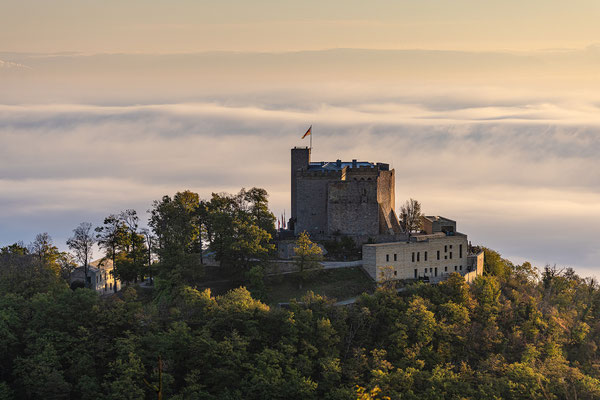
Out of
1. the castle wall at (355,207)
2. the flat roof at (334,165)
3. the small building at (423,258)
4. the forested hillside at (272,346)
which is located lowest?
the forested hillside at (272,346)

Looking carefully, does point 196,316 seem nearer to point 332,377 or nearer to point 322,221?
point 332,377

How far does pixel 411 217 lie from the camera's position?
89812 mm

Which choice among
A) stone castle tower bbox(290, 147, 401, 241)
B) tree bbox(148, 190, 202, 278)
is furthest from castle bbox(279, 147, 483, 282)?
tree bbox(148, 190, 202, 278)

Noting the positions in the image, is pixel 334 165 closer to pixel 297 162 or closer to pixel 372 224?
pixel 297 162

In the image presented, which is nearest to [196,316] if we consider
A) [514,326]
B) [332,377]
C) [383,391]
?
[332,377]

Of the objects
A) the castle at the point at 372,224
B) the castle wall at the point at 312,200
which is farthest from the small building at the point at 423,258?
Answer: the castle wall at the point at 312,200

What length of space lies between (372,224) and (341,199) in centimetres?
448

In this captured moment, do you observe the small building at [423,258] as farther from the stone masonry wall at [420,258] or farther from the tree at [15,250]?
the tree at [15,250]

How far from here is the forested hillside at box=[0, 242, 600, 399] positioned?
59.8m

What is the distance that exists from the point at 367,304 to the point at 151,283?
24.4 metres

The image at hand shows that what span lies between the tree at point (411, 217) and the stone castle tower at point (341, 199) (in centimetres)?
273

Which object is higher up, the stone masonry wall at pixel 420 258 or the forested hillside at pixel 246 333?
the stone masonry wall at pixel 420 258

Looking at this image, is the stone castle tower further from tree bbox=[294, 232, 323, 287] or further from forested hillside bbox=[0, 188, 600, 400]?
tree bbox=[294, 232, 323, 287]

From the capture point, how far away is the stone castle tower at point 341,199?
8162cm
